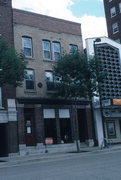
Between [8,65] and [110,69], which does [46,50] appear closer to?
[110,69]

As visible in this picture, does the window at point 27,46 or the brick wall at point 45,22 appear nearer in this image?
the window at point 27,46

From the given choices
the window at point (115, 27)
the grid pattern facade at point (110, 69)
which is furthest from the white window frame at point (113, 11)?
the grid pattern facade at point (110, 69)

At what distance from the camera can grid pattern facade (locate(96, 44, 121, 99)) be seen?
31.4m

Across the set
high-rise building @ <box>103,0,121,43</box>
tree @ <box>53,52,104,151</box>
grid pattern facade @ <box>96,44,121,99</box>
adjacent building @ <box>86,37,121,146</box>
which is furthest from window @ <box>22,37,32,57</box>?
high-rise building @ <box>103,0,121,43</box>

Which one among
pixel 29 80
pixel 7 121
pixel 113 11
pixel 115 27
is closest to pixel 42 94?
pixel 29 80

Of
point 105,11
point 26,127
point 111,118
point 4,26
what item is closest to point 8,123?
point 26,127

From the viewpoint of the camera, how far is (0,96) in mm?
24391

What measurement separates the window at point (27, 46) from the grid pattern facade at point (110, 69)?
7885mm

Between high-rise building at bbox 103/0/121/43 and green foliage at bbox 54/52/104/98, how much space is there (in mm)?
27049

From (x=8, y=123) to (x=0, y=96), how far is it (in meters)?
2.30

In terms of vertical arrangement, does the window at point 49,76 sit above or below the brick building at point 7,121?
above

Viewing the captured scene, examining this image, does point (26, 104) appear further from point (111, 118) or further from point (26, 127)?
point (111, 118)

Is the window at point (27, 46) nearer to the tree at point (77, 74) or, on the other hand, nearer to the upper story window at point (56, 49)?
the upper story window at point (56, 49)

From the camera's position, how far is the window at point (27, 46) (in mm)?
27244
